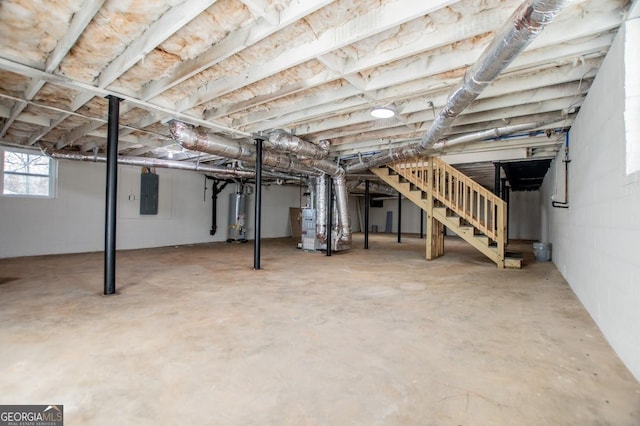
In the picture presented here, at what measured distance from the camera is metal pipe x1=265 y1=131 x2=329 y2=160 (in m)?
4.83

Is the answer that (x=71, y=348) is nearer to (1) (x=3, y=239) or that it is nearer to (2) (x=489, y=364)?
(2) (x=489, y=364)

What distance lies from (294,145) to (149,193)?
196 inches

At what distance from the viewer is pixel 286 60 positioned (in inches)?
109

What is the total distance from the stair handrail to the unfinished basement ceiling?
1236 millimetres

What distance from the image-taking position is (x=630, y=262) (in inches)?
74.8

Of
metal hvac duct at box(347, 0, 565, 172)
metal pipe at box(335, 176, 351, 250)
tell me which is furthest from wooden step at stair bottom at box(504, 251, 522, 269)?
metal pipe at box(335, 176, 351, 250)

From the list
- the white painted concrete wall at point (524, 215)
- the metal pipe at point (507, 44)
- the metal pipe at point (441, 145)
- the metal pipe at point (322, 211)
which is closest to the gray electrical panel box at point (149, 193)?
the metal pipe at point (322, 211)

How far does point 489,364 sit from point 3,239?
8.19 metres

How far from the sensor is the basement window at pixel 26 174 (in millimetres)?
5969

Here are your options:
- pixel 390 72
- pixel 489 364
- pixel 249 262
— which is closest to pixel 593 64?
pixel 390 72

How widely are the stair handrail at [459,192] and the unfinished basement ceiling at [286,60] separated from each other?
1.24 meters

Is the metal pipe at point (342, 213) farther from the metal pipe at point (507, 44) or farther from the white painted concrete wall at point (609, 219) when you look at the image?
the white painted concrete wall at point (609, 219)

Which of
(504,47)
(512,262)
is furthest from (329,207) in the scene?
(504,47)

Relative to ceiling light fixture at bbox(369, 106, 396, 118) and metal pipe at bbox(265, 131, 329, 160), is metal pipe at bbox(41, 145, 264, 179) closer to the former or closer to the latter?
metal pipe at bbox(265, 131, 329, 160)
